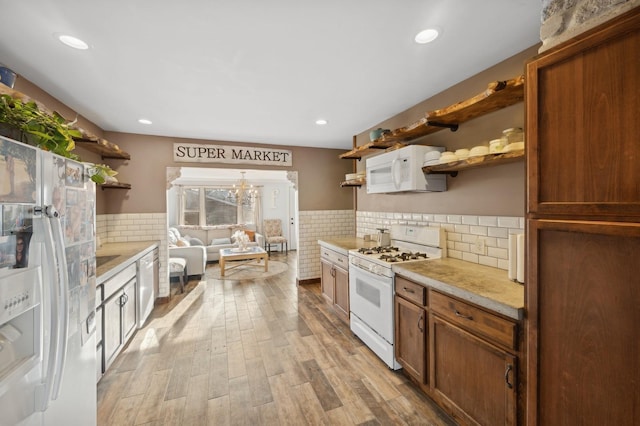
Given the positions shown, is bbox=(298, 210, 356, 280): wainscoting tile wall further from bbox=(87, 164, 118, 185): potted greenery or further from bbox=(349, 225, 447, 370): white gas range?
bbox=(87, 164, 118, 185): potted greenery

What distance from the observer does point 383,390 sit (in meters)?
1.98

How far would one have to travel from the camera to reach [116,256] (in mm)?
2688

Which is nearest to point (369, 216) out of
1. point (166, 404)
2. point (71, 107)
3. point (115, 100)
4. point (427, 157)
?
point (427, 157)

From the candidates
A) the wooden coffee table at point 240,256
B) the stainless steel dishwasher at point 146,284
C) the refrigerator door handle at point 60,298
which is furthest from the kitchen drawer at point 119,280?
the wooden coffee table at point 240,256

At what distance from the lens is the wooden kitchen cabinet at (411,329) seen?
185 cm

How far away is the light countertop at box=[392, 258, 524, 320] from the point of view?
4.40 ft

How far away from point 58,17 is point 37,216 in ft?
4.01

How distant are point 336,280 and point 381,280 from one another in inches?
42.5

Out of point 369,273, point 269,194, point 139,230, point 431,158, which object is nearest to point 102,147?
point 139,230

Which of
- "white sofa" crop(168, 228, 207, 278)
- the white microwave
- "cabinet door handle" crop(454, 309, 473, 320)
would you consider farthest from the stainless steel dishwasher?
"cabinet door handle" crop(454, 309, 473, 320)

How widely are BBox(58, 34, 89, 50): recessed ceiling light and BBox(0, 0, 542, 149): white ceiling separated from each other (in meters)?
0.05

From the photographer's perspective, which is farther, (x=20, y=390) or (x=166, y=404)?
(x=166, y=404)

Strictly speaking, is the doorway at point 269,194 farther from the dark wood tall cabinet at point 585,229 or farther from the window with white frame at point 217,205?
the dark wood tall cabinet at point 585,229

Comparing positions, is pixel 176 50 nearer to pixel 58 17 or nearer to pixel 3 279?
pixel 58 17
